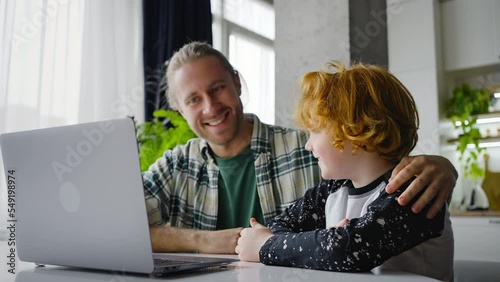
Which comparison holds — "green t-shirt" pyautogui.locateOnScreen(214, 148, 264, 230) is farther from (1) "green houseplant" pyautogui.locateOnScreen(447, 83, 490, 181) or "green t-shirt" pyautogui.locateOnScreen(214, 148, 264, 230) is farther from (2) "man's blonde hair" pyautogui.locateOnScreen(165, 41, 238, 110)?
(1) "green houseplant" pyautogui.locateOnScreen(447, 83, 490, 181)

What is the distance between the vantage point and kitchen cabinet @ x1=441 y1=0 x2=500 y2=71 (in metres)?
3.64

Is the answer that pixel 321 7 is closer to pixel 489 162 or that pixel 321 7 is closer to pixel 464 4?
pixel 464 4

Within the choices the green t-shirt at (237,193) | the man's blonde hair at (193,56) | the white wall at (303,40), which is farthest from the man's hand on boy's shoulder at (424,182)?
the white wall at (303,40)

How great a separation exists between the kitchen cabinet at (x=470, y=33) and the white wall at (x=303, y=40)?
5.02 ft

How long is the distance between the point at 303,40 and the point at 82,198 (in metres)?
2.20

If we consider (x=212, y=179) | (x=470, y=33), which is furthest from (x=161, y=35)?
(x=470, y=33)

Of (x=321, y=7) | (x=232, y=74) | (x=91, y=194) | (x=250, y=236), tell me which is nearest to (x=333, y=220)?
(x=250, y=236)

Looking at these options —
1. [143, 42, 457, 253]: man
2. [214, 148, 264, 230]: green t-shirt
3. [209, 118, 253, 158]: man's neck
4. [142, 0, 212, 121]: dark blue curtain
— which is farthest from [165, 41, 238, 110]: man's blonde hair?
[142, 0, 212, 121]: dark blue curtain

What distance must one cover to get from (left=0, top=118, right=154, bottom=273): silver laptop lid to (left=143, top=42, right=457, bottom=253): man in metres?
0.76

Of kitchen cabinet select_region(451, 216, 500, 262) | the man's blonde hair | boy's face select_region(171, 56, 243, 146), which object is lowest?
kitchen cabinet select_region(451, 216, 500, 262)

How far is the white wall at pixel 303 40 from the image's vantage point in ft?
8.82

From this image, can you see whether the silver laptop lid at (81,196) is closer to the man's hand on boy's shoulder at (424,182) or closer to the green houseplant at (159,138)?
the man's hand on boy's shoulder at (424,182)

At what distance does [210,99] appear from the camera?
5.85ft

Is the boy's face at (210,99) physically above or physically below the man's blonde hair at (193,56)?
below
